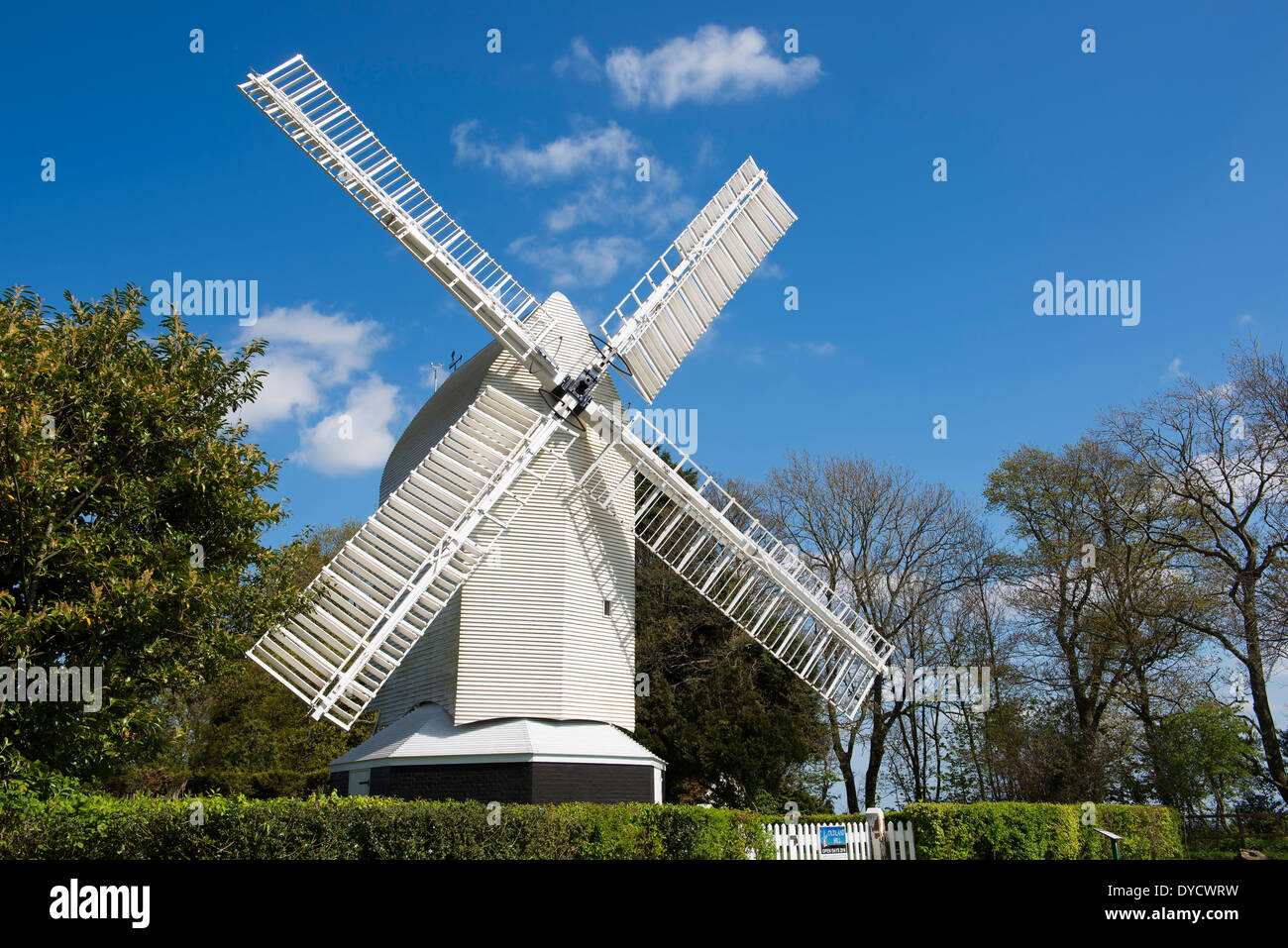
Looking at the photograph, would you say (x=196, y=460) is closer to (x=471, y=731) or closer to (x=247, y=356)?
(x=247, y=356)

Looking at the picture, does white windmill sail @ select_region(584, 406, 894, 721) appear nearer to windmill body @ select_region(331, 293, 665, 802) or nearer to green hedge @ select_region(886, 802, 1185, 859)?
windmill body @ select_region(331, 293, 665, 802)

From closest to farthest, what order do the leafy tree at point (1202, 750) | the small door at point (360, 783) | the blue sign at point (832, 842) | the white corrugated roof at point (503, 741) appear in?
the white corrugated roof at point (503, 741) → the blue sign at point (832, 842) → the small door at point (360, 783) → the leafy tree at point (1202, 750)

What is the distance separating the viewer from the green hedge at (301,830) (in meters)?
→ 10.2

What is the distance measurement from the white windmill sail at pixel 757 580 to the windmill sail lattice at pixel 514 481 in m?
0.04

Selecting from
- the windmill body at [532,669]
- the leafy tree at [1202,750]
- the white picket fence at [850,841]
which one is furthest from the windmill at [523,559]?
the leafy tree at [1202,750]

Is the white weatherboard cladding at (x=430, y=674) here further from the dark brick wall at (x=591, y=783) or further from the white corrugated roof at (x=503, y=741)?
the dark brick wall at (x=591, y=783)

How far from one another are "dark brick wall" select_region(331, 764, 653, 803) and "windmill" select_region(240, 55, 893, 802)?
0.13 ft

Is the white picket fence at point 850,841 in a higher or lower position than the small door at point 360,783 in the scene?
lower

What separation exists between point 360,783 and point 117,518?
8438 millimetres

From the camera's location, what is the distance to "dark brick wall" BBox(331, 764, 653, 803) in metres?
16.1
